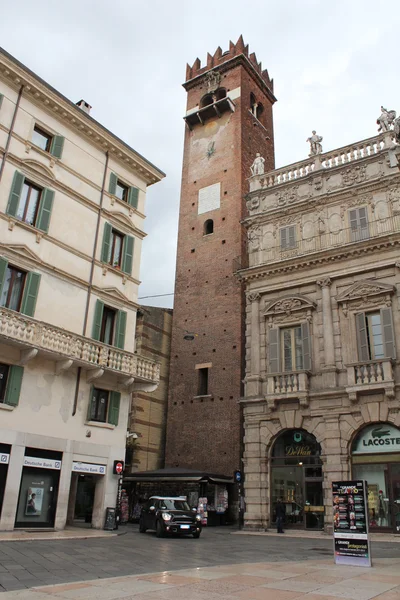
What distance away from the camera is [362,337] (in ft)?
76.6

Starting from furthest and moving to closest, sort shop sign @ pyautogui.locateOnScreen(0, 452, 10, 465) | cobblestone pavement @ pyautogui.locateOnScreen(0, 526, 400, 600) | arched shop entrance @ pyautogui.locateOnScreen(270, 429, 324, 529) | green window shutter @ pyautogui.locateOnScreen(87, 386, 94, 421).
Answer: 1. arched shop entrance @ pyautogui.locateOnScreen(270, 429, 324, 529)
2. green window shutter @ pyautogui.locateOnScreen(87, 386, 94, 421)
3. shop sign @ pyautogui.locateOnScreen(0, 452, 10, 465)
4. cobblestone pavement @ pyautogui.locateOnScreen(0, 526, 400, 600)

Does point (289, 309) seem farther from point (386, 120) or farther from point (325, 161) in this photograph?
point (386, 120)

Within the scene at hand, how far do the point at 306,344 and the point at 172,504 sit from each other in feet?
32.5

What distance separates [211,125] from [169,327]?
15.1 meters

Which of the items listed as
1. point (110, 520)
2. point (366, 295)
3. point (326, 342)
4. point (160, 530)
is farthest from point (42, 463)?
point (366, 295)

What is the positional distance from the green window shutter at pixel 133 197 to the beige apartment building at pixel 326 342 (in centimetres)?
732

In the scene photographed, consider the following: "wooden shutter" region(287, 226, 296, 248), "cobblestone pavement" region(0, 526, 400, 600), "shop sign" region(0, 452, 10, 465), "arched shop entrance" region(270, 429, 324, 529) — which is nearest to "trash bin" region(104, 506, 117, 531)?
"cobblestone pavement" region(0, 526, 400, 600)

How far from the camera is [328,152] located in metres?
27.6

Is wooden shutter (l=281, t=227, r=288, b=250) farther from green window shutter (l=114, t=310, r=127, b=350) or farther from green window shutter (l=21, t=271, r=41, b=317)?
green window shutter (l=21, t=271, r=41, b=317)

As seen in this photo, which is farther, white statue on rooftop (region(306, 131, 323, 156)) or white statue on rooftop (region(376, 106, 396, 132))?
white statue on rooftop (region(306, 131, 323, 156))

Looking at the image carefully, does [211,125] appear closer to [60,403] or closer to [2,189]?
[2,189]

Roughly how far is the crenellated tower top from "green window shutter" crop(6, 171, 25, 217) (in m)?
25.5

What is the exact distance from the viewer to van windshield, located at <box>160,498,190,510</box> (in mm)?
18922

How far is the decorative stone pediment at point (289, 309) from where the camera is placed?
2509cm
